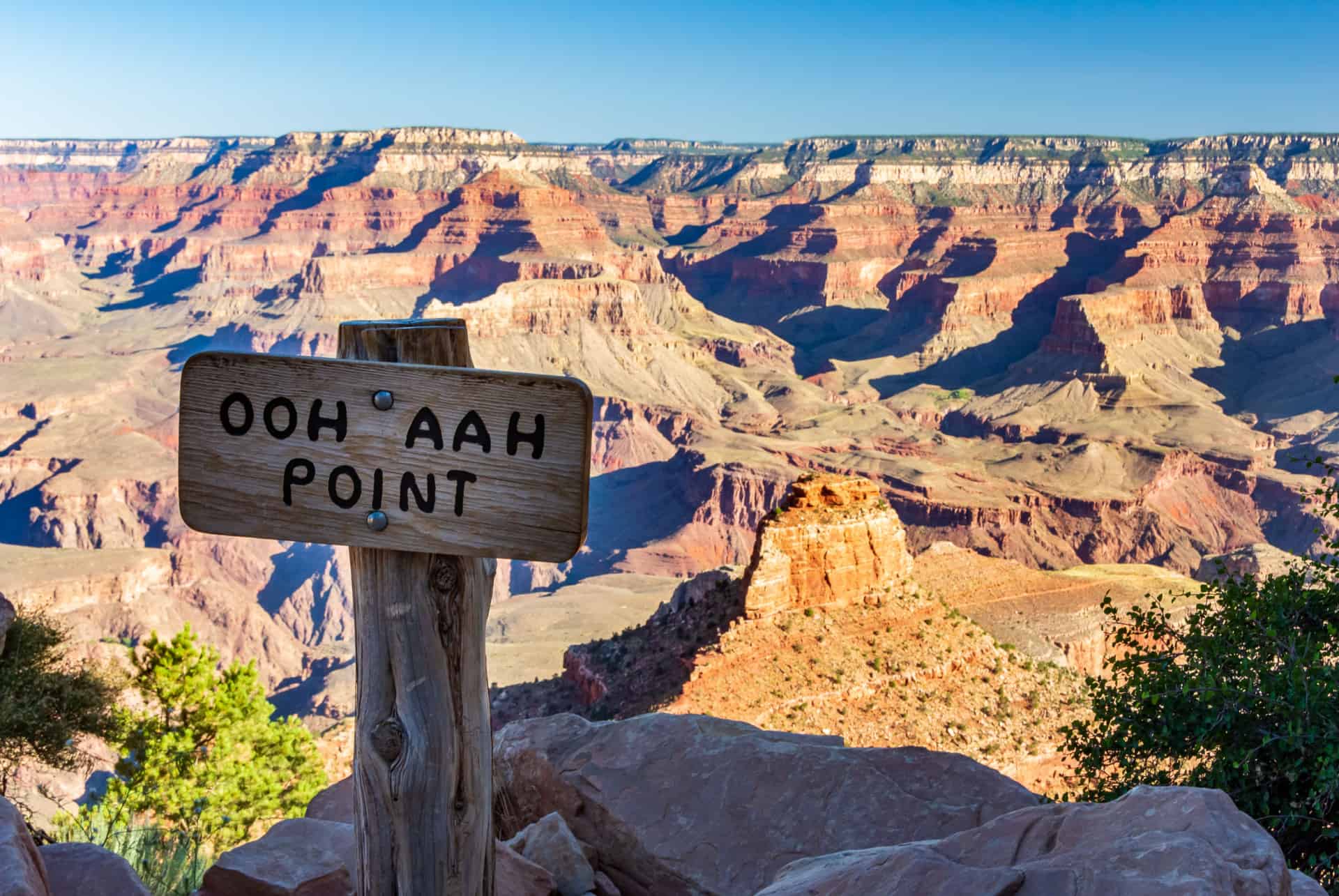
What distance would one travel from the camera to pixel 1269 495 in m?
78.9

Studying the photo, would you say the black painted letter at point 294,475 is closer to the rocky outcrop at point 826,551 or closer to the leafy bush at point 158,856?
the leafy bush at point 158,856

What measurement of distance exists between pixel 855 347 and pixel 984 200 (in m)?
66.8

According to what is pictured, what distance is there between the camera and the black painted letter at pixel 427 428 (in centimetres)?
392

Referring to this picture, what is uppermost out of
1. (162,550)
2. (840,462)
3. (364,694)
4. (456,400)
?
(456,400)

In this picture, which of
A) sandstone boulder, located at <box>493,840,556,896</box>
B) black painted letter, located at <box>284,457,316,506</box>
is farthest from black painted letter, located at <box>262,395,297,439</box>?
sandstone boulder, located at <box>493,840,556,896</box>

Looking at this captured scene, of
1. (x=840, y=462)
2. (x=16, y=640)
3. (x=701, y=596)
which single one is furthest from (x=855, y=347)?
(x=16, y=640)

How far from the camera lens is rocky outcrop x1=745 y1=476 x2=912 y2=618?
23.6 meters

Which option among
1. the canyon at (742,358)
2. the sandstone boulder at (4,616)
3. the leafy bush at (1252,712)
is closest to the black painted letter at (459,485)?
the leafy bush at (1252,712)

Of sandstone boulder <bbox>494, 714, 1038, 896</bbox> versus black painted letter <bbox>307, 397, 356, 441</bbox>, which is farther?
sandstone boulder <bbox>494, 714, 1038, 896</bbox>

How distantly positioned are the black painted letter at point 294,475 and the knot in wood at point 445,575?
1.89 feet

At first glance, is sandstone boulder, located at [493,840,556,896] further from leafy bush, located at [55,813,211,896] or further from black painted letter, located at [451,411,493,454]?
black painted letter, located at [451,411,493,454]

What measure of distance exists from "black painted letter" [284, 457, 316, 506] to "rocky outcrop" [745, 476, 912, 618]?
19.6 metres

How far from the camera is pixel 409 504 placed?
12.9ft

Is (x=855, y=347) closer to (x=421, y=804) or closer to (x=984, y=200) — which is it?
(x=984, y=200)
